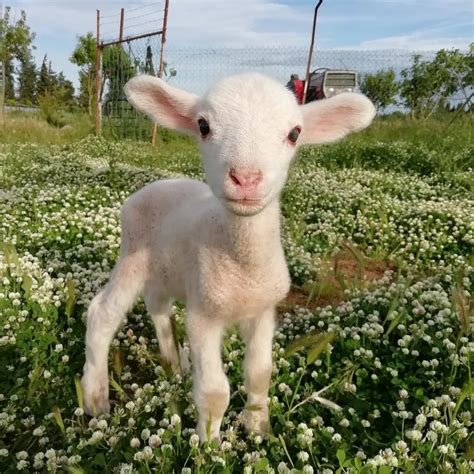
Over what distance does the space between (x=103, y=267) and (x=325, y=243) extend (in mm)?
3111

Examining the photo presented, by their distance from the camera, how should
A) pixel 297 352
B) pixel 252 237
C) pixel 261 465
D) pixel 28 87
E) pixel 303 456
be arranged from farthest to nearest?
pixel 28 87 < pixel 297 352 < pixel 252 237 < pixel 303 456 < pixel 261 465

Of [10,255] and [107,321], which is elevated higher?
[107,321]

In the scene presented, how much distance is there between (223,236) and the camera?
3549 millimetres

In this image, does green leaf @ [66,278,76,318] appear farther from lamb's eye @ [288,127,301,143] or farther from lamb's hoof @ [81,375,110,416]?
lamb's eye @ [288,127,301,143]

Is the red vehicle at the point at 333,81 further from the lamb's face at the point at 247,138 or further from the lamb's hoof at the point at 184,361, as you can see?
the lamb's face at the point at 247,138

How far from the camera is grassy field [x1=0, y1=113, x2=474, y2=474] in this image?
3.33m

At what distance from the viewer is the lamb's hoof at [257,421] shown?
3.71 m

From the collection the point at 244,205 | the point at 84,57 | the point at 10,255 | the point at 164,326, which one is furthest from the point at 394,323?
the point at 84,57

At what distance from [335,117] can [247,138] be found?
103 cm

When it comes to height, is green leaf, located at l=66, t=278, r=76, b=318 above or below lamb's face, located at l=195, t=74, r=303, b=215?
below

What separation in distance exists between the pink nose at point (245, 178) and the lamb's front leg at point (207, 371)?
990 mm

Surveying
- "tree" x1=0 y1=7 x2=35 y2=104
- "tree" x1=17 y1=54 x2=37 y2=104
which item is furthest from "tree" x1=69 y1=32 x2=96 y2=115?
"tree" x1=17 y1=54 x2=37 y2=104

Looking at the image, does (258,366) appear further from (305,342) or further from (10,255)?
(10,255)

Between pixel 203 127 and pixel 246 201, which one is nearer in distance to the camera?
pixel 246 201
